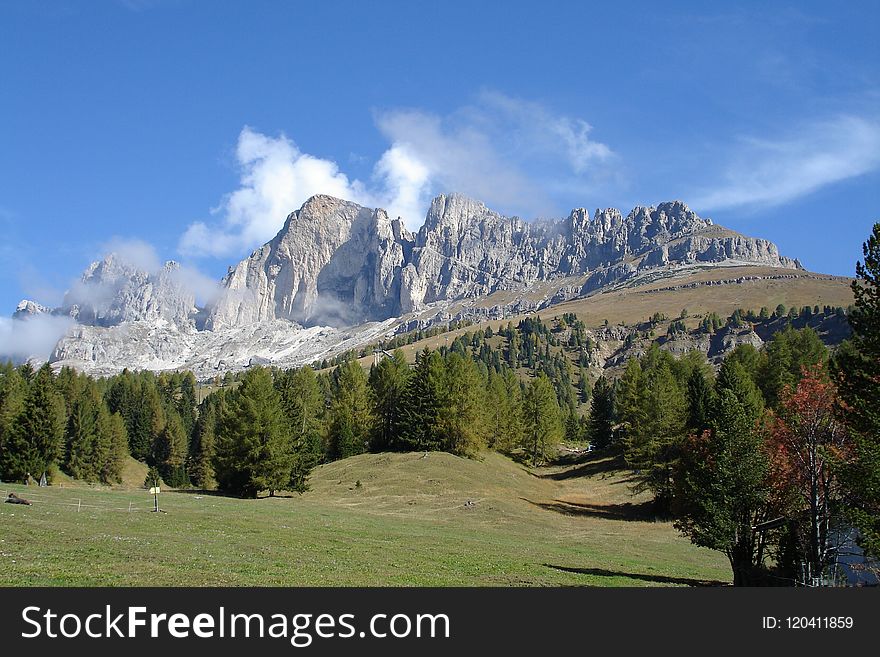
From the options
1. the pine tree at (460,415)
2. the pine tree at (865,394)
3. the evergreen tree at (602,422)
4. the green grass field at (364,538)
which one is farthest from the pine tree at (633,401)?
the pine tree at (865,394)

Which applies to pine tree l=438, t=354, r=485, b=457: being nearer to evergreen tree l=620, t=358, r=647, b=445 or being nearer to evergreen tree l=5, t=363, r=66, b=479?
evergreen tree l=620, t=358, r=647, b=445

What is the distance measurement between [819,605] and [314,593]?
12920mm

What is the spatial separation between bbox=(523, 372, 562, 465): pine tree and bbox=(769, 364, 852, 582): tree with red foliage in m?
73.0

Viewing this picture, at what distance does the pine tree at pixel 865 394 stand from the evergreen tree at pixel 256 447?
148 ft

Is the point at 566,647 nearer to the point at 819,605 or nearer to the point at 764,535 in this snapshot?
the point at 819,605

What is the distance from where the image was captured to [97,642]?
11.9m

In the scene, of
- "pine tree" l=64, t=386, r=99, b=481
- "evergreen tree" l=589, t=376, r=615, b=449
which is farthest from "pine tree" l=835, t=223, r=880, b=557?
"pine tree" l=64, t=386, r=99, b=481

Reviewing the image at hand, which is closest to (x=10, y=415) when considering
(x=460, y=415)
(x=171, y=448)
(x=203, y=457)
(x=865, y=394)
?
(x=203, y=457)

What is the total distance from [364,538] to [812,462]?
22938mm

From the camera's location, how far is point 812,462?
1171 inches

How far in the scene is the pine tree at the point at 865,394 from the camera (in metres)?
25.5

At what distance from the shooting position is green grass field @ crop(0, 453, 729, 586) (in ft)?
68.2

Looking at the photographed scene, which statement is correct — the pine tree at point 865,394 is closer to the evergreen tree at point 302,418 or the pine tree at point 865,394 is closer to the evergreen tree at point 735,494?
the evergreen tree at point 735,494

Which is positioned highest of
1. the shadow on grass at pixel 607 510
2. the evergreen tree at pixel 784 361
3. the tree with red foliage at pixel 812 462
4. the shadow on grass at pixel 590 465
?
the evergreen tree at pixel 784 361
